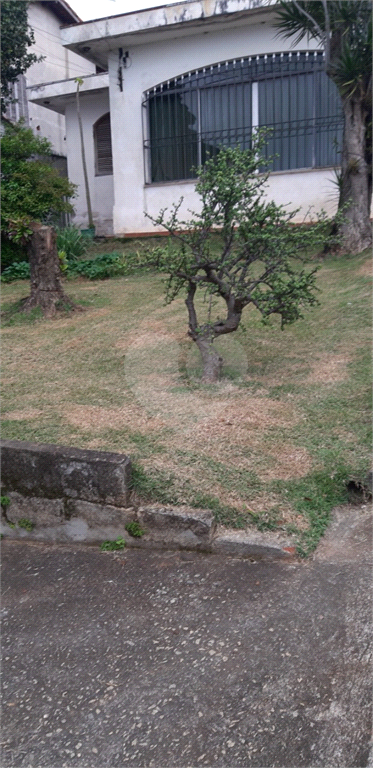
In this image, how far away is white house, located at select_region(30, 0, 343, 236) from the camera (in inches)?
418

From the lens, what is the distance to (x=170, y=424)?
4441 mm

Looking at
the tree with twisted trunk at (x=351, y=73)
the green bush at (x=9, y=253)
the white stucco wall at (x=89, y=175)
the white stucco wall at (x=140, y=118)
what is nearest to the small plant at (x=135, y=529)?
the tree with twisted trunk at (x=351, y=73)

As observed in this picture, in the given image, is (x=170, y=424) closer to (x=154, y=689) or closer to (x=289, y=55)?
(x=154, y=689)

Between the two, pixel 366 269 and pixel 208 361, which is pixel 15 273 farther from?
pixel 208 361

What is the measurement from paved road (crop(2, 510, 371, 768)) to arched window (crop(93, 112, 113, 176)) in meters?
12.5

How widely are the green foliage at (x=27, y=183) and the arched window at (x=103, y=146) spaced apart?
3.44 metres

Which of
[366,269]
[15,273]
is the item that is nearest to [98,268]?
[15,273]

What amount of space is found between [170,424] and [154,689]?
2197 mm

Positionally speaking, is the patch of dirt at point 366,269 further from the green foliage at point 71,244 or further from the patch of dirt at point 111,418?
the green foliage at point 71,244

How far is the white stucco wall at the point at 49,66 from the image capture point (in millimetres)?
16172

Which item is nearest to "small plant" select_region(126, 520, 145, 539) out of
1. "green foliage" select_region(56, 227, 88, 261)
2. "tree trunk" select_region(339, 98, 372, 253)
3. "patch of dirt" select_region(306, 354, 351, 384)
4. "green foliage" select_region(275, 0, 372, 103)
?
"patch of dirt" select_region(306, 354, 351, 384)

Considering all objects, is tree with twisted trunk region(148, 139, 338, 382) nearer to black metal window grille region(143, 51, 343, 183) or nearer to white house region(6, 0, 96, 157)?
black metal window grille region(143, 51, 343, 183)

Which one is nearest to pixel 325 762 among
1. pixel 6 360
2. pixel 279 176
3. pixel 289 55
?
pixel 6 360

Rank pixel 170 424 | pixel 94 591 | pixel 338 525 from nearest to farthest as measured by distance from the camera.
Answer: pixel 94 591
pixel 338 525
pixel 170 424
